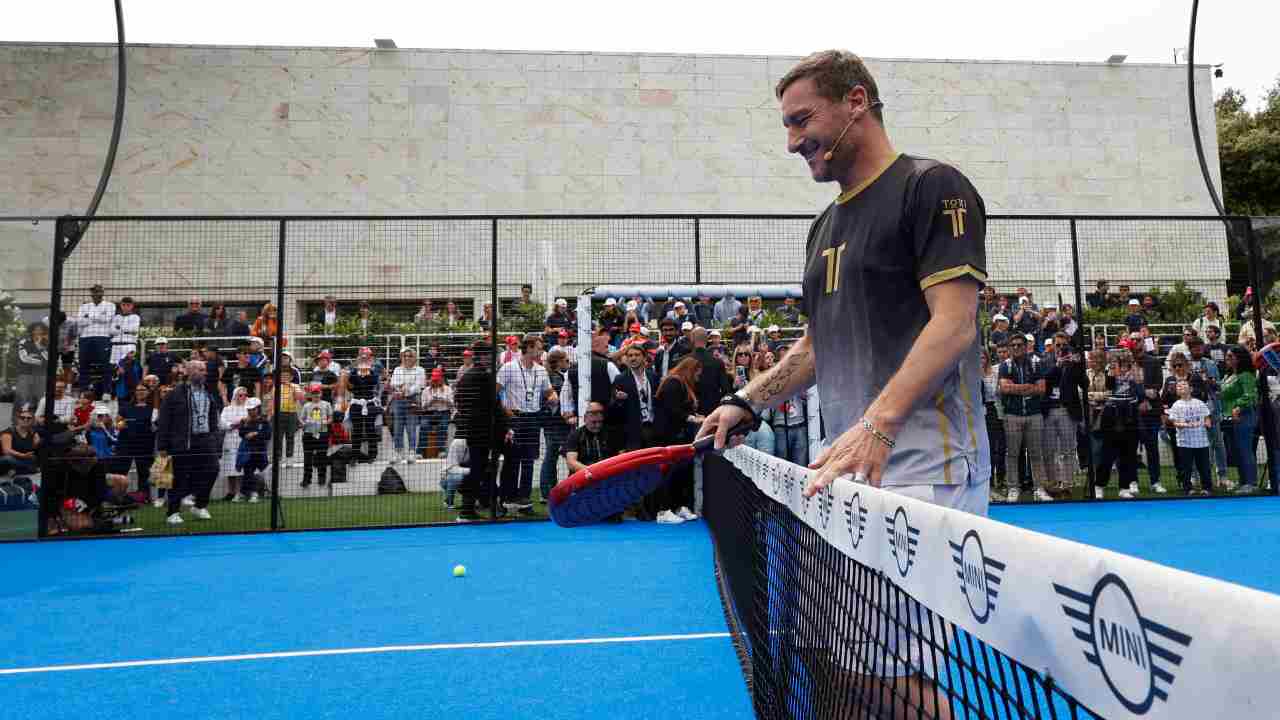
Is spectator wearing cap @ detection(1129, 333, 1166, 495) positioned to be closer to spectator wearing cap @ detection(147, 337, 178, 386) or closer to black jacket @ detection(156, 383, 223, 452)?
black jacket @ detection(156, 383, 223, 452)

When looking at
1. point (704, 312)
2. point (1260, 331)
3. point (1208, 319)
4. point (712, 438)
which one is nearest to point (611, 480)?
point (712, 438)

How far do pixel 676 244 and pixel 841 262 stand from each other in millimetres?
9741

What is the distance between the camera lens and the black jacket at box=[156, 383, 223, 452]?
945 centimetres

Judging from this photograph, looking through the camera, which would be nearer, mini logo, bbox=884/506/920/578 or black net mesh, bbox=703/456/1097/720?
mini logo, bbox=884/506/920/578

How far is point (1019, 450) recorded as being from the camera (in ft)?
35.1

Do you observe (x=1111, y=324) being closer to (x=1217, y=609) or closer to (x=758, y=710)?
(x=758, y=710)

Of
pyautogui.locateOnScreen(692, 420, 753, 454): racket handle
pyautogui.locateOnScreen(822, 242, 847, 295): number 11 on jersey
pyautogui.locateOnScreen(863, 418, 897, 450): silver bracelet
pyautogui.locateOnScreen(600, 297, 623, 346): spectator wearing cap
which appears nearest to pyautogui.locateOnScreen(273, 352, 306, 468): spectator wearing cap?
pyautogui.locateOnScreen(600, 297, 623, 346): spectator wearing cap

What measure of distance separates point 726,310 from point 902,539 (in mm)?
10515

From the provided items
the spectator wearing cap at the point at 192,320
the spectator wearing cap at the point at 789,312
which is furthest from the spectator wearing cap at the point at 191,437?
the spectator wearing cap at the point at 789,312

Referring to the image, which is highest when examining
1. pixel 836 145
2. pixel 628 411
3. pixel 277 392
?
pixel 836 145

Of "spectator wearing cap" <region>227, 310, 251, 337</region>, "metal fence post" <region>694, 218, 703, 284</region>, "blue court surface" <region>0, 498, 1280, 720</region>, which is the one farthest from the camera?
"spectator wearing cap" <region>227, 310, 251, 337</region>

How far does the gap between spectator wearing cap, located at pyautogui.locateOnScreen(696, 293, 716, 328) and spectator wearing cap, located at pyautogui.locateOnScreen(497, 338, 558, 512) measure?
2.79 meters

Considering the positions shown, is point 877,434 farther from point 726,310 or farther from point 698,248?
point 726,310

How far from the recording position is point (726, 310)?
465 inches
